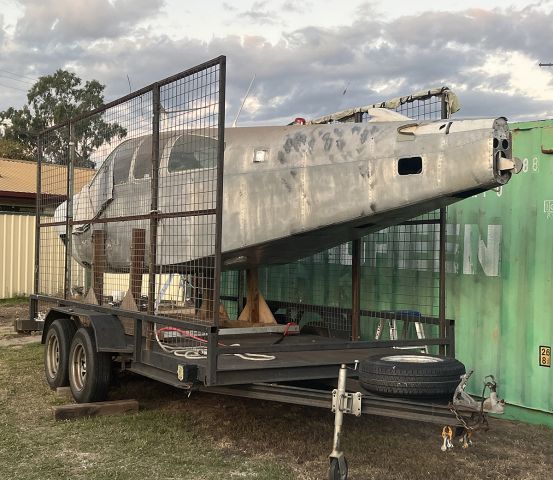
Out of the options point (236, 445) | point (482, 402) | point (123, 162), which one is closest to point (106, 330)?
point (236, 445)

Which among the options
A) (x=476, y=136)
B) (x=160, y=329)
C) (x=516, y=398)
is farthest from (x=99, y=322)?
(x=516, y=398)

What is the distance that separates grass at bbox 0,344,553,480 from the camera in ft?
16.7

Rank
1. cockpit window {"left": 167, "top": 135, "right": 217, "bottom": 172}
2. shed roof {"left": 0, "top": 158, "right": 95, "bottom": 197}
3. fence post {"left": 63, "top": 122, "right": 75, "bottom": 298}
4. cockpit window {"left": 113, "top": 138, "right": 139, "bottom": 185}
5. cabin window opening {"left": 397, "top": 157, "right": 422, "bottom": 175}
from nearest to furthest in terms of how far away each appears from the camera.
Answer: cabin window opening {"left": 397, "top": 157, "right": 422, "bottom": 175} < cockpit window {"left": 167, "top": 135, "right": 217, "bottom": 172} < cockpit window {"left": 113, "top": 138, "right": 139, "bottom": 185} < fence post {"left": 63, "top": 122, "right": 75, "bottom": 298} < shed roof {"left": 0, "top": 158, "right": 95, "bottom": 197}

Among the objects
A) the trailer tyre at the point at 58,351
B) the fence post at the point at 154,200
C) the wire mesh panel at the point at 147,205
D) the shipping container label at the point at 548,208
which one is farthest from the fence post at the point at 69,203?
the shipping container label at the point at 548,208

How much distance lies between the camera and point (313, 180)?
578 centimetres

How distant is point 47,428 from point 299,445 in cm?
253

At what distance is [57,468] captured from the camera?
5113 millimetres

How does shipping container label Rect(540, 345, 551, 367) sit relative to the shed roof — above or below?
below

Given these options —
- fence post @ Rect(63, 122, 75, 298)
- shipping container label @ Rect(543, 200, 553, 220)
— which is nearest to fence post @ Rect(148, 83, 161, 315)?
fence post @ Rect(63, 122, 75, 298)

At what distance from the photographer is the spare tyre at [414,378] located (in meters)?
4.26

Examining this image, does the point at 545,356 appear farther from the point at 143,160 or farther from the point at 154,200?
the point at 143,160

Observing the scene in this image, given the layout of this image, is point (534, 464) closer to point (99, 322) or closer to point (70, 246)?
point (99, 322)

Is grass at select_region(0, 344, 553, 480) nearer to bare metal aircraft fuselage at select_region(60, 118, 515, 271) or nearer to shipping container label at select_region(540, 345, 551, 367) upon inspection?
shipping container label at select_region(540, 345, 551, 367)

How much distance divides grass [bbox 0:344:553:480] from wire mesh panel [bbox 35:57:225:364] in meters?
0.93
